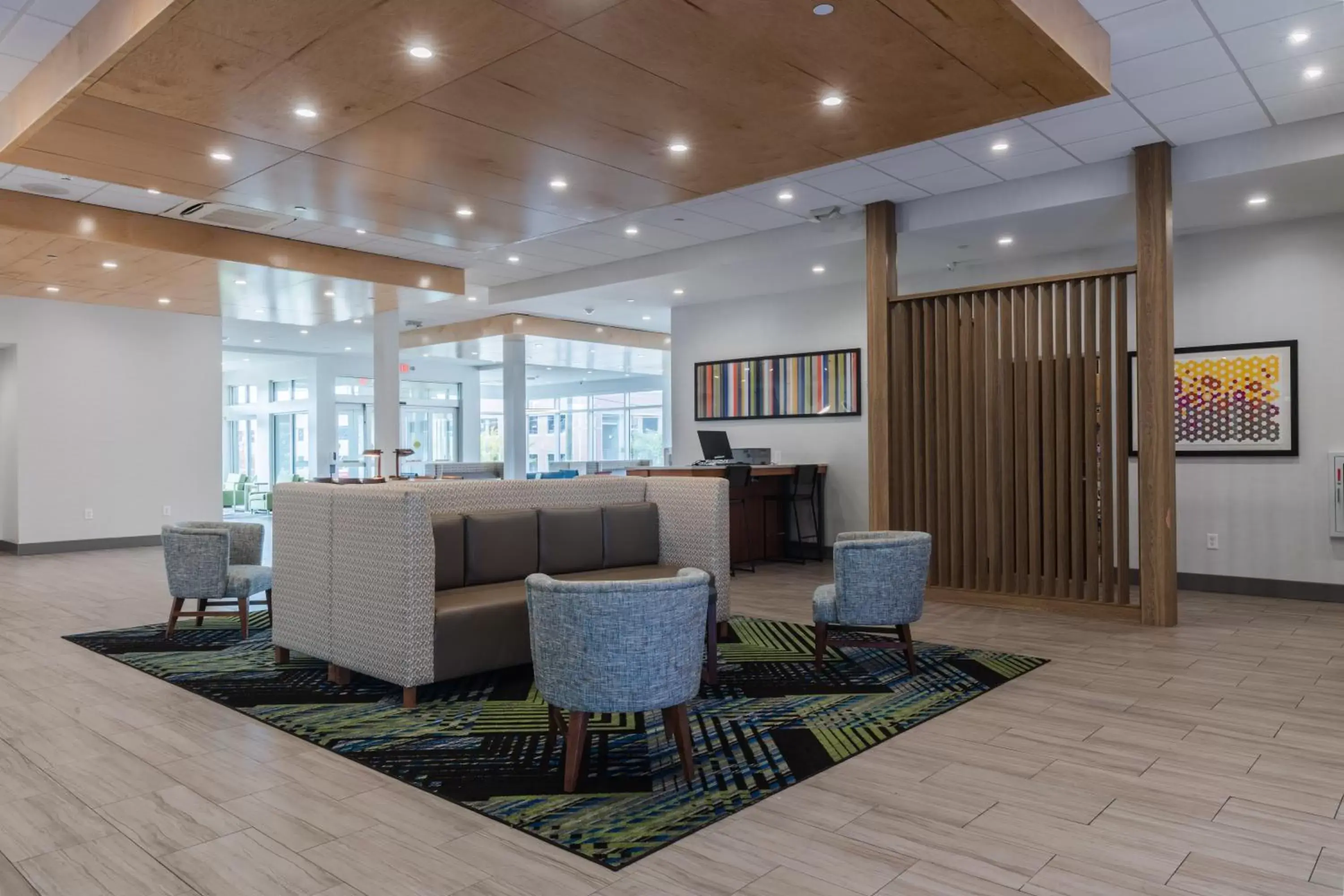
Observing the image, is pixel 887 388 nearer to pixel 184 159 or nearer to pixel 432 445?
pixel 184 159

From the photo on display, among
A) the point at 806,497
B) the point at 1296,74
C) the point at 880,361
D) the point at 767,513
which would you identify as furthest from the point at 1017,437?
the point at 767,513

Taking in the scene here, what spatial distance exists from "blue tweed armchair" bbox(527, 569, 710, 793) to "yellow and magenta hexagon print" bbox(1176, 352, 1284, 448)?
6.35 meters

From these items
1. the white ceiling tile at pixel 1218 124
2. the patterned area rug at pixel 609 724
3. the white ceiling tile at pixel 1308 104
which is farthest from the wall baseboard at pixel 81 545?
the white ceiling tile at pixel 1308 104

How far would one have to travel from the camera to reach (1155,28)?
4.43 metres

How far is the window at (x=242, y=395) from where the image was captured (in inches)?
833

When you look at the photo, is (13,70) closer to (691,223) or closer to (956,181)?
(691,223)

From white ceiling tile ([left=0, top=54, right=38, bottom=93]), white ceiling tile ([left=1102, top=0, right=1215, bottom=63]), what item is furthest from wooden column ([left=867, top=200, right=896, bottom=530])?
white ceiling tile ([left=0, top=54, right=38, bottom=93])

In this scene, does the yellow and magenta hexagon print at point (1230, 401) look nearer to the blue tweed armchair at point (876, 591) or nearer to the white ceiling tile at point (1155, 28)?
the white ceiling tile at point (1155, 28)

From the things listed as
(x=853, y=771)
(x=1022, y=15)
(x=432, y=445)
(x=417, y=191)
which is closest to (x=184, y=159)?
(x=417, y=191)

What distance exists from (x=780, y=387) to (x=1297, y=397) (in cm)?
500

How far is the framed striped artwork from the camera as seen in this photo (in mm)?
9836

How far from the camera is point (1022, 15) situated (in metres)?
3.50

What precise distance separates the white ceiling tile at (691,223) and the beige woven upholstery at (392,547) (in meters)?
3.03

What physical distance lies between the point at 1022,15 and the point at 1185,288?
5.28 m
